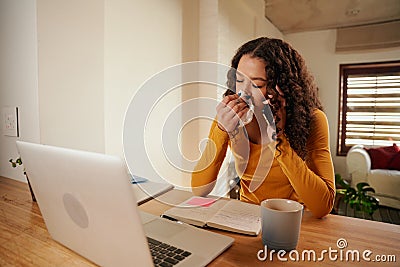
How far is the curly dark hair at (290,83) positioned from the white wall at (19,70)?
870mm

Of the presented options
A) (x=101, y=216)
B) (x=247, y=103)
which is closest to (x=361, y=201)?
(x=247, y=103)

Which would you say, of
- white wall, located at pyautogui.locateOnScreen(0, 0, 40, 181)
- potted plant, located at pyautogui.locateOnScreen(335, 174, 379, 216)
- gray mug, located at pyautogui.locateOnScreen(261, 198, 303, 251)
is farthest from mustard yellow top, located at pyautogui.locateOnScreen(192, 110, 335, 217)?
potted plant, located at pyautogui.locateOnScreen(335, 174, 379, 216)

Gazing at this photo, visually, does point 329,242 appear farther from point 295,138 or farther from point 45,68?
point 45,68

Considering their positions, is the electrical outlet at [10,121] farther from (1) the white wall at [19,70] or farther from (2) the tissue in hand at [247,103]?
(2) the tissue in hand at [247,103]

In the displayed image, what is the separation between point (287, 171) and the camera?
33.6 inches

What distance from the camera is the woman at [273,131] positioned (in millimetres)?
865

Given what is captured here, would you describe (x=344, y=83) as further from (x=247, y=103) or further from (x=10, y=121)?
(x=10, y=121)

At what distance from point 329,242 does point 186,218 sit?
0.34 meters

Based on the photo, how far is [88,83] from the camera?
3.69 feet

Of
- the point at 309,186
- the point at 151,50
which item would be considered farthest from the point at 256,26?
the point at 309,186

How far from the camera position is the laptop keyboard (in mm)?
494

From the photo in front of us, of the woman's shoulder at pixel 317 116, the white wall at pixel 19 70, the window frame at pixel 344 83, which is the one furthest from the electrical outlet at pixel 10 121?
the window frame at pixel 344 83

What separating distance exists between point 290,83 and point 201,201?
0.51 metres

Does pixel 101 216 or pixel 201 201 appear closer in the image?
pixel 101 216
